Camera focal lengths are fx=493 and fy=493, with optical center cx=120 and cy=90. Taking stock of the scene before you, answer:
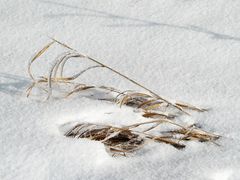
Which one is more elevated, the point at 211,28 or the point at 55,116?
the point at 211,28

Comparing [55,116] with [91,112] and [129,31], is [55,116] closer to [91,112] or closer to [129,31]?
[91,112]

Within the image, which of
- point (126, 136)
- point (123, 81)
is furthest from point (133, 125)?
point (123, 81)

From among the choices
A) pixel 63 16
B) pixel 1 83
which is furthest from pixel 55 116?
pixel 63 16

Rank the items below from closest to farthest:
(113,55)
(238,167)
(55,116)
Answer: (238,167)
(55,116)
(113,55)

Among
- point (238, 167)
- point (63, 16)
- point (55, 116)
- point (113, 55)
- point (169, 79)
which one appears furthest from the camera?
point (63, 16)
